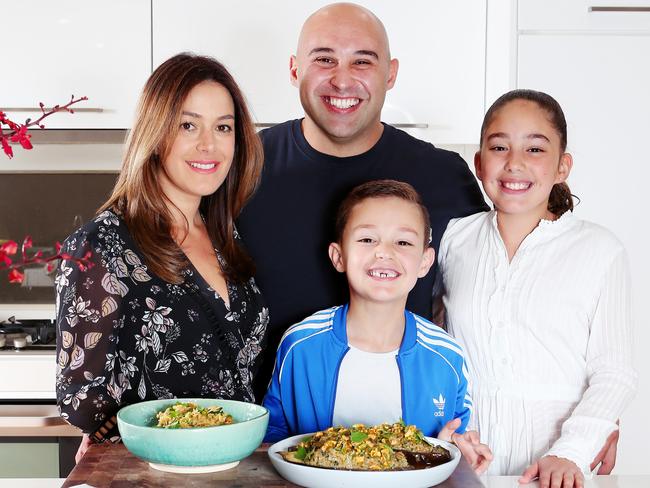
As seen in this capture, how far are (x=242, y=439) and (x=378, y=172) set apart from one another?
0.86 meters

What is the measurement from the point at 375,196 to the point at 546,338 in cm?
42

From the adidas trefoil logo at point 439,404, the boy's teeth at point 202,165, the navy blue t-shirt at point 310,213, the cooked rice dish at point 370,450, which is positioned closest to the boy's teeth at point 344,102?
the navy blue t-shirt at point 310,213

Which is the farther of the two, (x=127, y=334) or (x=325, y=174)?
(x=325, y=174)

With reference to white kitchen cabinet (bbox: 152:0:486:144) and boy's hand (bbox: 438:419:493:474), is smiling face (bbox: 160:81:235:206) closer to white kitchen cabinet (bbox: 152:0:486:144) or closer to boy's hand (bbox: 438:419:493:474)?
boy's hand (bbox: 438:419:493:474)

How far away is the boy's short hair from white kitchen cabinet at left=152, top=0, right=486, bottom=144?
865 millimetres

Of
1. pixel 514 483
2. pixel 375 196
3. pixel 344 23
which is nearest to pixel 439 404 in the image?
pixel 514 483

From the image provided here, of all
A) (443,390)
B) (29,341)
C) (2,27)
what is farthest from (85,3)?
(443,390)

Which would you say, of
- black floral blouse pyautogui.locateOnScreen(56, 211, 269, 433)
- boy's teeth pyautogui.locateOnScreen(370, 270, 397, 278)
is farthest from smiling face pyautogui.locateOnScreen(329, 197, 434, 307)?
black floral blouse pyautogui.locateOnScreen(56, 211, 269, 433)

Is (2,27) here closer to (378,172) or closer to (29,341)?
(29,341)

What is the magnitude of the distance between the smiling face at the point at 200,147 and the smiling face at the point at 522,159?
0.51 meters

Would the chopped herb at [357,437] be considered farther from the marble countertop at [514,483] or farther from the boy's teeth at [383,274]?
the boy's teeth at [383,274]

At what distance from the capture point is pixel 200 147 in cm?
138

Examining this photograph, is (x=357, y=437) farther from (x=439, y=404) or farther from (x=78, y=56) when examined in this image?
(x=78, y=56)

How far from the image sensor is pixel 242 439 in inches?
38.9
